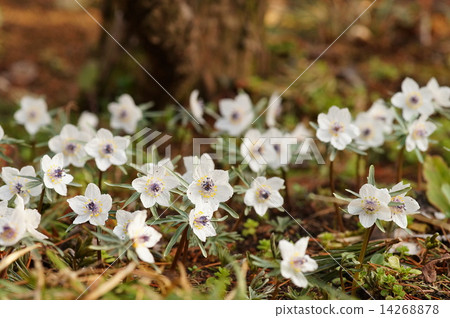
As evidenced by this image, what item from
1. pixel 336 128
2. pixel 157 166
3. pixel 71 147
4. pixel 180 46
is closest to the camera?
pixel 157 166

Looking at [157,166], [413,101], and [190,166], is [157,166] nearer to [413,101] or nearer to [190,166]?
[190,166]

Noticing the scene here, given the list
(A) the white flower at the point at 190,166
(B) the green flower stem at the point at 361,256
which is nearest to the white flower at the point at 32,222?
(A) the white flower at the point at 190,166

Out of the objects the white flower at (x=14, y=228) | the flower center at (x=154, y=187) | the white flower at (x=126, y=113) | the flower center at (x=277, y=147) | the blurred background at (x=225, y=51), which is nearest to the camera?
the white flower at (x=14, y=228)

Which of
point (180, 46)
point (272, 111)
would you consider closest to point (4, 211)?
point (272, 111)

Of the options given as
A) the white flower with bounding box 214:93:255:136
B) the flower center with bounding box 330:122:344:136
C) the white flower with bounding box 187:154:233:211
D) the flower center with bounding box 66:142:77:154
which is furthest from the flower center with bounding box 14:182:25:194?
the flower center with bounding box 330:122:344:136

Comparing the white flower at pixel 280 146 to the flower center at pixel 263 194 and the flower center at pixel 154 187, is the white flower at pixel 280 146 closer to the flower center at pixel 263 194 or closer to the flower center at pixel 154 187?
the flower center at pixel 263 194
